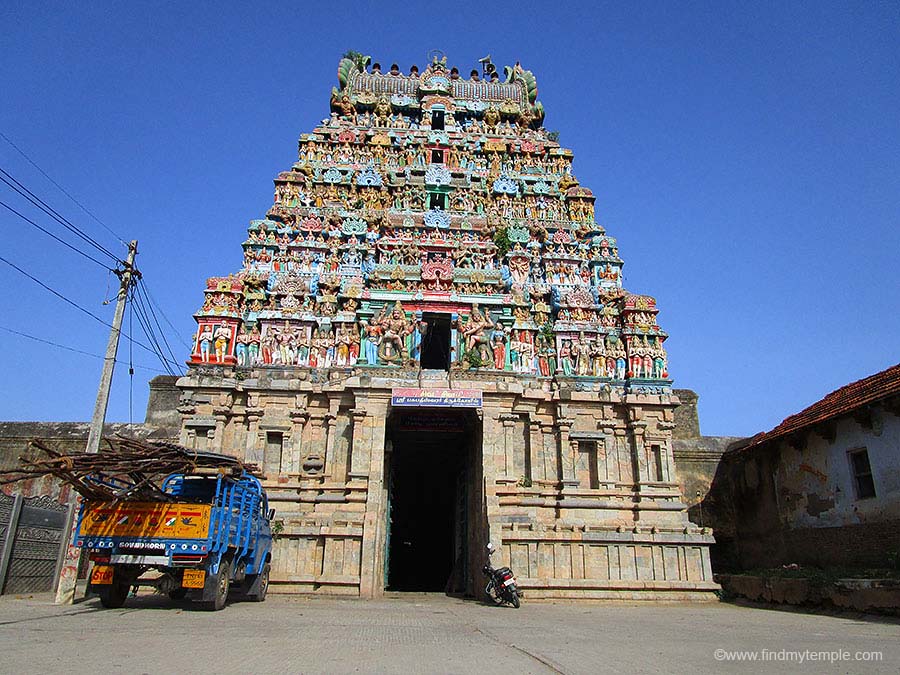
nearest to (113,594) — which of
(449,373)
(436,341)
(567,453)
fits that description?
(449,373)

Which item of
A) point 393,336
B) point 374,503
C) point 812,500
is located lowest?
point 374,503

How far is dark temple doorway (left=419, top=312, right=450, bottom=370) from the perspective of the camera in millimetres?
20922

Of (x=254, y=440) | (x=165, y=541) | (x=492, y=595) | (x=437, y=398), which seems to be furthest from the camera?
(x=254, y=440)

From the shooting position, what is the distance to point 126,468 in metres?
10.6

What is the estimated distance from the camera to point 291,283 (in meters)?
21.0

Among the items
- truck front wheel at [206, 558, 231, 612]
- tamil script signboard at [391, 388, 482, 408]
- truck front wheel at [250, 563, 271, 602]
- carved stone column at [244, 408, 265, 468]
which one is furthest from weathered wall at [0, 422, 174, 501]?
truck front wheel at [206, 558, 231, 612]

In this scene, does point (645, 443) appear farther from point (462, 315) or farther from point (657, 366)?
point (462, 315)

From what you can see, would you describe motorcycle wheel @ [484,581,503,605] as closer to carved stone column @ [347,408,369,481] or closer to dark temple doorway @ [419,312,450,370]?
carved stone column @ [347,408,369,481]

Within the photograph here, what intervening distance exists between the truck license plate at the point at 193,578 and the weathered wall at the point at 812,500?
15877 mm

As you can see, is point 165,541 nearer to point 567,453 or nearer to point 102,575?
point 102,575

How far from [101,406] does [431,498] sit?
17.5m

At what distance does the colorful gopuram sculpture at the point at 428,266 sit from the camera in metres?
19.9

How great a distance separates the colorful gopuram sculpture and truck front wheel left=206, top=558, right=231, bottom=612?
901 cm

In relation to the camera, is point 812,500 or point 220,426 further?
point 220,426
